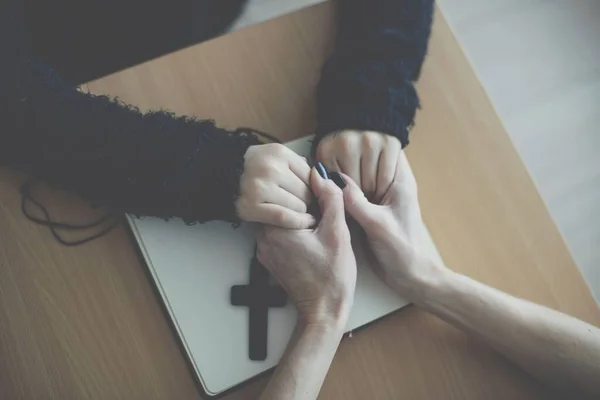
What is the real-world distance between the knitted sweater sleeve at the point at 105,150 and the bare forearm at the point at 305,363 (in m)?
0.17

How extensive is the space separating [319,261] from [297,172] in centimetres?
12

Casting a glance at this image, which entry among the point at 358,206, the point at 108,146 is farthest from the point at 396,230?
the point at 108,146

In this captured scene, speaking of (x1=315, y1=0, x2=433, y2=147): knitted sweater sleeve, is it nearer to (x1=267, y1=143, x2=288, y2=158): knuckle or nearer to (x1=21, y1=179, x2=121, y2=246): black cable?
(x1=267, y1=143, x2=288, y2=158): knuckle

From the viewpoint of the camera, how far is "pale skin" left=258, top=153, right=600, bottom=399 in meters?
0.62

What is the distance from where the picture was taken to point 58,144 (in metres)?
0.63

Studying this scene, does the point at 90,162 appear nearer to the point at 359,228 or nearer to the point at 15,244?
the point at 15,244

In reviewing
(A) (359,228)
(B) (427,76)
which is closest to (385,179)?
(A) (359,228)

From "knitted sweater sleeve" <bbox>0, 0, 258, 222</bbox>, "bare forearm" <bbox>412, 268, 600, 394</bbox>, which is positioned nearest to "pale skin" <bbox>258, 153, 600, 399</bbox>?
"bare forearm" <bbox>412, 268, 600, 394</bbox>

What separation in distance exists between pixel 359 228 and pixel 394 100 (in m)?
0.17

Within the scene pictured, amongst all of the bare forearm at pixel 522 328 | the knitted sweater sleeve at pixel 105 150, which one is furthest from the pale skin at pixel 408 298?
the knitted sweater sleeve at pixel 105 150

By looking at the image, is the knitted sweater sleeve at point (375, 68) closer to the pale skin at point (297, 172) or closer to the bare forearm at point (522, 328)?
the pale skin at point (297, 172)

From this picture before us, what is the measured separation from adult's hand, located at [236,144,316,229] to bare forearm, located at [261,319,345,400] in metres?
0.13

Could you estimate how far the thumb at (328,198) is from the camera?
65cm

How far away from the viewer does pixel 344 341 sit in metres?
0.66
